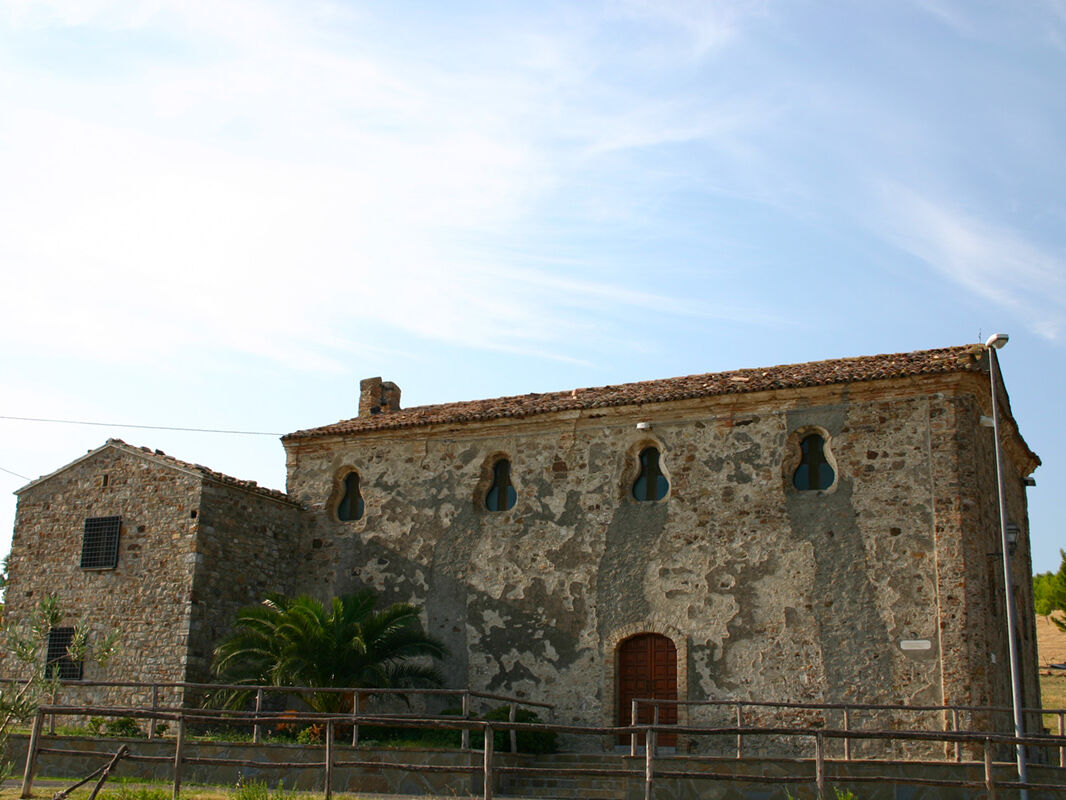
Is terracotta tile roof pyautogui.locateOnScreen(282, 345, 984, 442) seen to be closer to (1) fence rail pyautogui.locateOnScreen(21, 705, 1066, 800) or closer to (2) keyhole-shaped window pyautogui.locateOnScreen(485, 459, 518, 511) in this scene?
(2) keyhole-shaped window pyautogui.locateOnScreen(485, 459, 518, 511)

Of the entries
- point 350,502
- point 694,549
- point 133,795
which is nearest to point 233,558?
point 350,502

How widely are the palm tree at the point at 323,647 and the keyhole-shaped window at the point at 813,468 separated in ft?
27.2

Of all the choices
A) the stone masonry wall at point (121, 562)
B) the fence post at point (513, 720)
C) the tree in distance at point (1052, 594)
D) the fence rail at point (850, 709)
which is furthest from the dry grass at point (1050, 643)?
the stone masonry wall at point (121, 562)

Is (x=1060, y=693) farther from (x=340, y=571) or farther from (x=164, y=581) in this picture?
(x=164, y=581)

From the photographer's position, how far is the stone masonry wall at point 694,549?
1986cm

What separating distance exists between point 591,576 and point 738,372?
18.1ft

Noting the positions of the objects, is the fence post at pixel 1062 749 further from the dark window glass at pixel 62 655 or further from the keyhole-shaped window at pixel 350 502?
the dark window glass at pixel 62 655

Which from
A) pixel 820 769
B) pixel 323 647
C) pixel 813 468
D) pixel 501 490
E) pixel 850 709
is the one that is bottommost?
pixel 820 769

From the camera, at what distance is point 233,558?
23.8 meters

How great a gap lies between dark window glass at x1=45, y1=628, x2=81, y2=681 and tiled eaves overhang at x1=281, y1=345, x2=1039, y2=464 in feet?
21.7

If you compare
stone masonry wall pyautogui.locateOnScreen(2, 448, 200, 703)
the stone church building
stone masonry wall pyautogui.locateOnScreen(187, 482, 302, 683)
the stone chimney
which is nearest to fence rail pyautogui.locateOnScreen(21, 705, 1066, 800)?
the stone church building

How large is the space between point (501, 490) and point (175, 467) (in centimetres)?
714

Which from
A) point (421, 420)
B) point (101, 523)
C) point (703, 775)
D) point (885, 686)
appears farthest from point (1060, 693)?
point (101, 523)

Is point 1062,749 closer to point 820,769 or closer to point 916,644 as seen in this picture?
point 916,644
